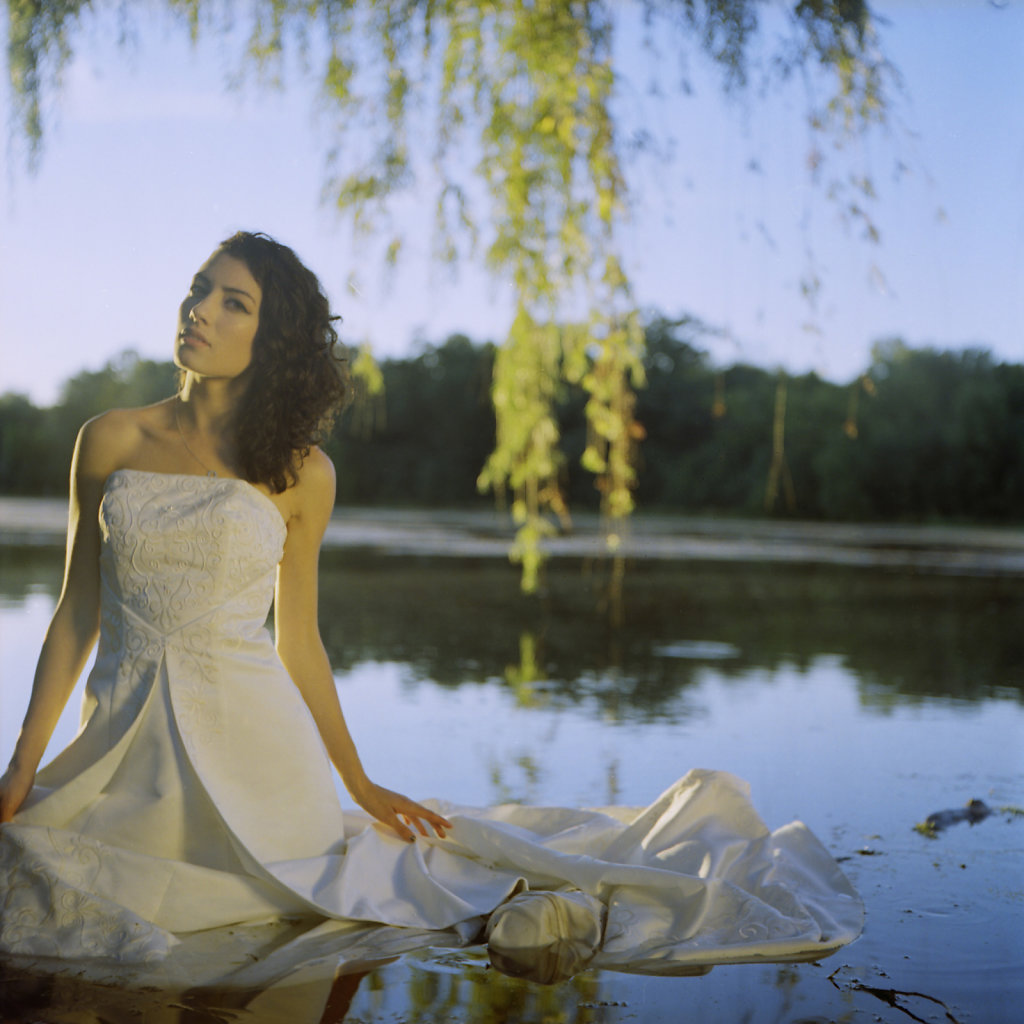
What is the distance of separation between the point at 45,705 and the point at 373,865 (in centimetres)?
75

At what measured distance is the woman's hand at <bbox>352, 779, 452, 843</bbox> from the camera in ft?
8.95

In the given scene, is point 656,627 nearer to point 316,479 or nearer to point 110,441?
point 316,479

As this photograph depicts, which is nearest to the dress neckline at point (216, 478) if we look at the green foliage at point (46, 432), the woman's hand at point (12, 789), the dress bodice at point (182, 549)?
the dress bodice at point (182, 549)

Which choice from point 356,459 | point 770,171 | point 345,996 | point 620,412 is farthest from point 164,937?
point 356,459

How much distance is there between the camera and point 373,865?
8.56 feet

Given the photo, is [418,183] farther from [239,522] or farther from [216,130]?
[239,522]

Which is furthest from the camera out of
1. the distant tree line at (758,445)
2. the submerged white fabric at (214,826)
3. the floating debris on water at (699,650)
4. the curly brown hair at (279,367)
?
the distant tree line at (758,445)

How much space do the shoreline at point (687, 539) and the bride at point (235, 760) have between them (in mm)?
8278

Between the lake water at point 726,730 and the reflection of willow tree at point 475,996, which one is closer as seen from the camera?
the reflection of willow tree at point 475,996

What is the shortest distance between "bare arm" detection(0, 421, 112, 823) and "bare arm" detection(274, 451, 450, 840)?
394mm

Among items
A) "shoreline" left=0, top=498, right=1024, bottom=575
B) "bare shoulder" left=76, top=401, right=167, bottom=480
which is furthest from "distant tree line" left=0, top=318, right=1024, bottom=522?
"bare shoulder" left=76, top=401, right=167, bottom=480

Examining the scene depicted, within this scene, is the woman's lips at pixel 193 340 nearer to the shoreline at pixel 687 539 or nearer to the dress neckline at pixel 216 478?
the dress neckline at pixel 216 478

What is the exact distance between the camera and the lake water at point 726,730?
7.72 feet

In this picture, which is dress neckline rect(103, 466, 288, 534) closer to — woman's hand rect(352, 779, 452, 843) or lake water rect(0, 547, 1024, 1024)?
woman's hand rect(352, 779, 452, 843)
